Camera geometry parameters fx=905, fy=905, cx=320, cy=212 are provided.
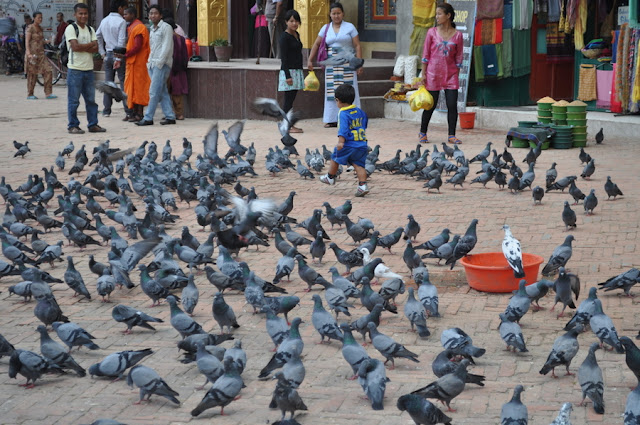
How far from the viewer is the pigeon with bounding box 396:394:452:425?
184 inches

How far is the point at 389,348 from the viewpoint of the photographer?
18.9 feet

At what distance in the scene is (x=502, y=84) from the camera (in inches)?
683

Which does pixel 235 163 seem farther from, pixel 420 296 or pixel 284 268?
pixel 420 296

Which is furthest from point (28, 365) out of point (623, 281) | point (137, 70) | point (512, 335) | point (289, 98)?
point (137, 70)

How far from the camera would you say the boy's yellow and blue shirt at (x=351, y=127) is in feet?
36.6

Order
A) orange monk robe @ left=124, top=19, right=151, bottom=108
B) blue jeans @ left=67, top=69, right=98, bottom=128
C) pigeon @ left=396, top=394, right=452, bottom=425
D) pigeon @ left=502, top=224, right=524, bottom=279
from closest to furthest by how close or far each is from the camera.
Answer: pigeon @ left=396, top=394, right=452, bottom=425, pigeon @ left=502, top=224, right=524, bottom=279, blue jeans @ left=67, top=69, right=98, bottom=128, orange monk robe @ left=124, top=19, right=151, bottom=108

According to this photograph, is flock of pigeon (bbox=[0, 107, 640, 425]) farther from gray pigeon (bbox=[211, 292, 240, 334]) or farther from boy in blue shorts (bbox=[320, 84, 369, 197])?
boy in blue shorts (bbox=[320, 84, 369, 197])

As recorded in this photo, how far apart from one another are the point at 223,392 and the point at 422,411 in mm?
1163

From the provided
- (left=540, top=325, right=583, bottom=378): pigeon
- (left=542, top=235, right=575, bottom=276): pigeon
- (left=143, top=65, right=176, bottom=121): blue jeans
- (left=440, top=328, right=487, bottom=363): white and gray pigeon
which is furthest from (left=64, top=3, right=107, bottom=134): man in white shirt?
(left=540, top=325, right=583, bottom=378): pigeon

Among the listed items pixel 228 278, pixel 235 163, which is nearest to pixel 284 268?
pixel 228 278

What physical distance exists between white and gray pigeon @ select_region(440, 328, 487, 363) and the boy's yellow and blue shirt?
5624mm

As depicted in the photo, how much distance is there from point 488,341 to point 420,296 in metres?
0.67

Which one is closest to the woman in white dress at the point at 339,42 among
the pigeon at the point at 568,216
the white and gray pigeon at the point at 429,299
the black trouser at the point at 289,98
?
the black trouser at the point at 289,98

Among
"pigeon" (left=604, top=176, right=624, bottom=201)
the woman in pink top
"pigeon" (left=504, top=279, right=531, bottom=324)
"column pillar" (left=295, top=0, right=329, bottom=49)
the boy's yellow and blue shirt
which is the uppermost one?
"column pillar" (left=295, top=0, right=329, bottom=49)
